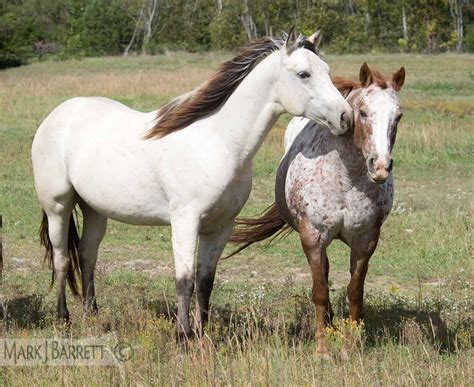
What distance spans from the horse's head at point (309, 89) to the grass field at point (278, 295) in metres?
1.24

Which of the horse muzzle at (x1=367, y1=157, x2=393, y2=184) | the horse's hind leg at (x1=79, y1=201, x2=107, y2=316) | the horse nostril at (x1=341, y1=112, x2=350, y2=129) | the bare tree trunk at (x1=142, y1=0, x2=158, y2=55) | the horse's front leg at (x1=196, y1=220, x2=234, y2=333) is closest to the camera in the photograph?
the horse muzzle at (x1=367, y1=157, x2=393, y2=184)

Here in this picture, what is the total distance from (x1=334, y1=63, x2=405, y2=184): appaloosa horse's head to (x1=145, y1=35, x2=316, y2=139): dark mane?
0.64m

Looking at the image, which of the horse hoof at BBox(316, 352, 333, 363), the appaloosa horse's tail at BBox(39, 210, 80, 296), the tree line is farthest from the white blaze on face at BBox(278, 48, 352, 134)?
the tree line

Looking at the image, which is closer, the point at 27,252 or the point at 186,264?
the point at 186,264

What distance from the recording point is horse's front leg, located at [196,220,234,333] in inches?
234

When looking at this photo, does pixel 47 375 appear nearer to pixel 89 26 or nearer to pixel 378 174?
pixel 378 174

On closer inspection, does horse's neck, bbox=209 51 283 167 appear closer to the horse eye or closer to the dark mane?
the dark mane

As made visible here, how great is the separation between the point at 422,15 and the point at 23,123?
36.4 meters

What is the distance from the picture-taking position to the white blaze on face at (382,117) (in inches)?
206

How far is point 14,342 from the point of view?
5.73 metres

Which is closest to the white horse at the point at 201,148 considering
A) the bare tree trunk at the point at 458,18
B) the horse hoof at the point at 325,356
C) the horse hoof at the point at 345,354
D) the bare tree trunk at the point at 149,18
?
the horse hoof at the point at 325,356

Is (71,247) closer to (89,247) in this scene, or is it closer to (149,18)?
(89,247)

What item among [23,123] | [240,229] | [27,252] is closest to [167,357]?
[240,229]

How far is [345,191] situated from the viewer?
5.66m
